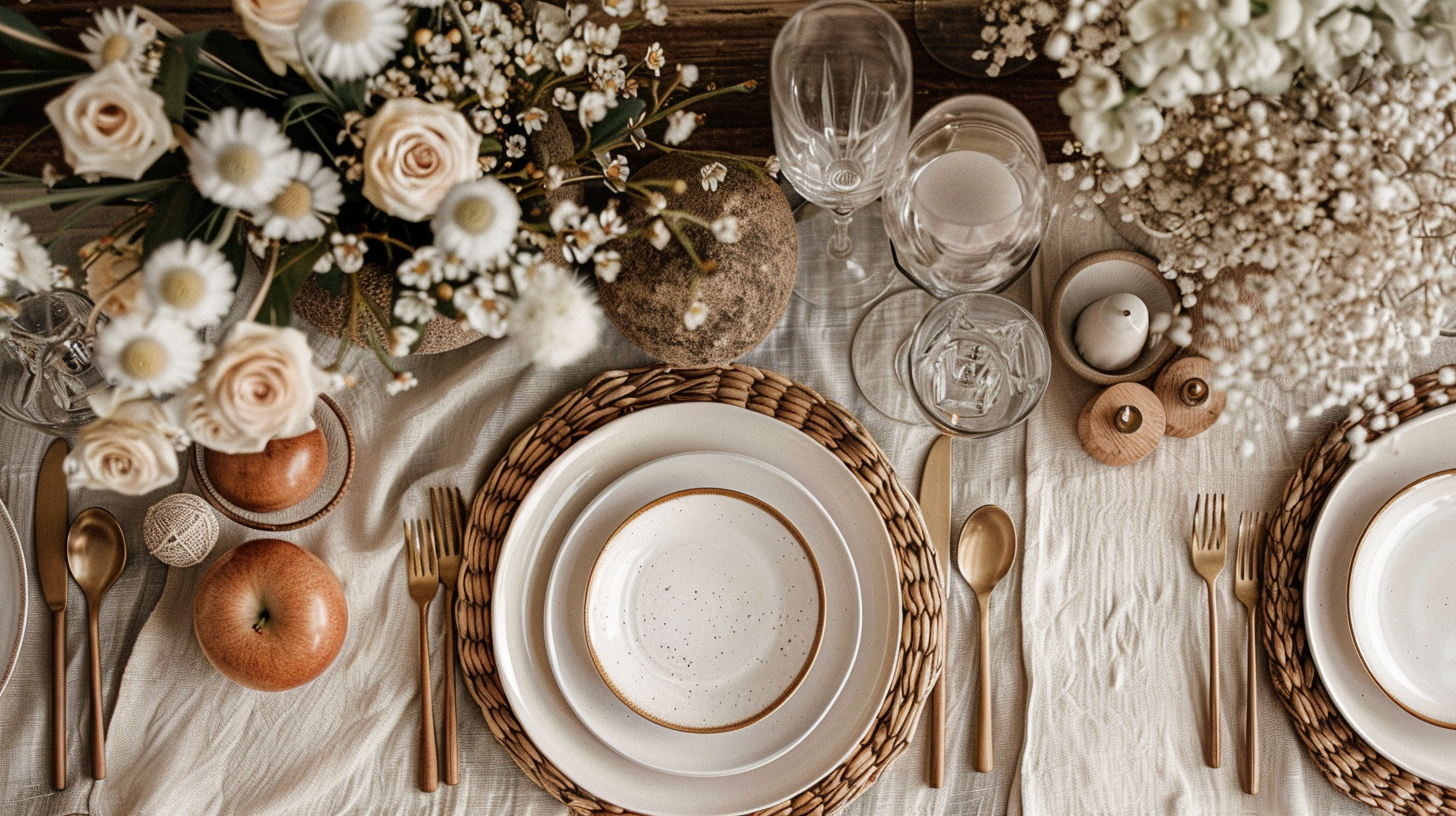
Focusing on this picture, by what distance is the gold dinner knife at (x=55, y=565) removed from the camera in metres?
0.98

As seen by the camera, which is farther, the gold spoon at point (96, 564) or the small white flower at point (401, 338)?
the gold spoon at point (96, 564)

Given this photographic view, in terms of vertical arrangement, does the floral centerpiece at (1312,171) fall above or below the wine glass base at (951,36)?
below

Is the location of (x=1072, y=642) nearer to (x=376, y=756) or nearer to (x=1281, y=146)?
(x=1281, y=146)

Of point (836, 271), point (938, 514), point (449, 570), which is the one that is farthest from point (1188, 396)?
point (449, 570)

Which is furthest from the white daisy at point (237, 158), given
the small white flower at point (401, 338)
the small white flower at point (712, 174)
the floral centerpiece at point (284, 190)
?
the small white flower at point (712, 174)

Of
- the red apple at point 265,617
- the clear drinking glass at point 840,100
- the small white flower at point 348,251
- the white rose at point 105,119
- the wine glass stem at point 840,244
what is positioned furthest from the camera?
the wine glass stem at point 840,244

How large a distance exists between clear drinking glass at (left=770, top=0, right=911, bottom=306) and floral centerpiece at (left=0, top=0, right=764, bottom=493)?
11 centimetres

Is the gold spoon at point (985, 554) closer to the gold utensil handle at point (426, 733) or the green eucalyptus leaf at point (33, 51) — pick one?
the gold utensil handle at point (426, 733)

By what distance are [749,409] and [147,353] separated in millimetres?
587

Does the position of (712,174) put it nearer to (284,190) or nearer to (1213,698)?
(284,190)

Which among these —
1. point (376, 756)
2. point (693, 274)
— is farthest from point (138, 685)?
point (693, 274)

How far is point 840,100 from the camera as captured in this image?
2.97ft

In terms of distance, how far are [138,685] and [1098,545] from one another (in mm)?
1055

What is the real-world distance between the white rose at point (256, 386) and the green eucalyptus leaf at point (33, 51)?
0.25m
